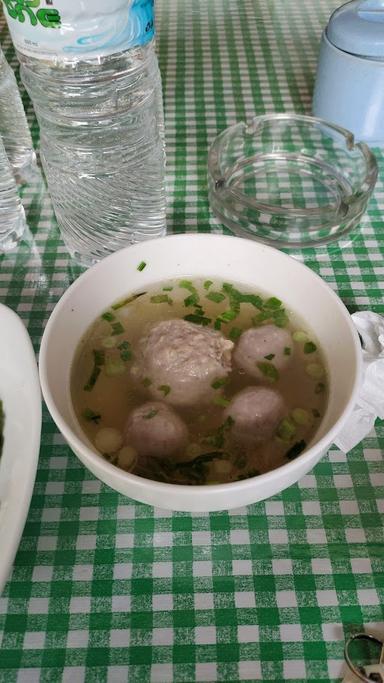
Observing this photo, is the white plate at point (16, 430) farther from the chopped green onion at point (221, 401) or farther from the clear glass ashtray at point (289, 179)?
the clear glass ashtray at point (289, 179)

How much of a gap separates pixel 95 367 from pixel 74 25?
1.99ft

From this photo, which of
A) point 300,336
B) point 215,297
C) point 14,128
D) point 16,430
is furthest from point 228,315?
point 14,128

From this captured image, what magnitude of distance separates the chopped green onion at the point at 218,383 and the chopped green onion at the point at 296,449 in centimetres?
19

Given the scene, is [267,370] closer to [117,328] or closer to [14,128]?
[117,328]

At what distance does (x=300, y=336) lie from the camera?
1.05 m

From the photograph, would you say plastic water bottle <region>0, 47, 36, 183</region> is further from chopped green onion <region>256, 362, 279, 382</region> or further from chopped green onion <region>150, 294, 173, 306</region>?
chopped green onion <region>256, 362, 279, 382</region>

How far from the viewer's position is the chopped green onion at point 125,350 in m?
1.06

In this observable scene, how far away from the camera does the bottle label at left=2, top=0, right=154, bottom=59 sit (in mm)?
882

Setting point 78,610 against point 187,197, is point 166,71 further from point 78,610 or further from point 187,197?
point 78,610

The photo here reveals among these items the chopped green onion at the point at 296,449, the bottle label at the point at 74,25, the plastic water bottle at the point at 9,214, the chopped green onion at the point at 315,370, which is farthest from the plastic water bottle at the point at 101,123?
the chopped green onion at the point at 296,449

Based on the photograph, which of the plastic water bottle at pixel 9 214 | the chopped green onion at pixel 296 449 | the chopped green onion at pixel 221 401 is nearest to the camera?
the chopped green onion at pixel 296 449

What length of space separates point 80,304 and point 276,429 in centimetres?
43

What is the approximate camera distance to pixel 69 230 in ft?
4.36

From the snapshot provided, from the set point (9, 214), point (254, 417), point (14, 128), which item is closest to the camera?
point (254, 417)
